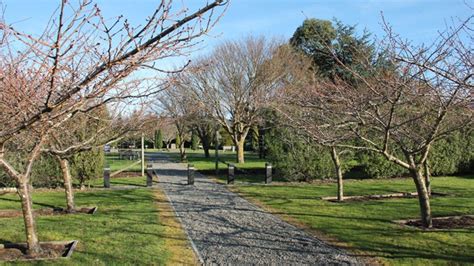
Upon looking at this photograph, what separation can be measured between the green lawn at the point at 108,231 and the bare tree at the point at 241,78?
57.2 feet

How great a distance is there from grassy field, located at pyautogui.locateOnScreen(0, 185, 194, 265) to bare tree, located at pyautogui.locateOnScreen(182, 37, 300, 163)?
17284 millimetres

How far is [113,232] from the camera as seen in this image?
7.90 meters

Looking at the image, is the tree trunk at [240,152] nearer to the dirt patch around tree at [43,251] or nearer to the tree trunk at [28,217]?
the dirt patch around tree at [43,251]

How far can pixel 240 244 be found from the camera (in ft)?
23.6

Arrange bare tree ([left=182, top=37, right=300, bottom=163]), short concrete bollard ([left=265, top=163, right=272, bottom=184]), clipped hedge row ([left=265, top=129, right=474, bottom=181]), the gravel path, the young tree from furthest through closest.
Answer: bare tree ([left=182, top=37, right=300, bottom=163]) < clipped hedge row ([left=265, top=129, right=474, bottom=181]) < short concrete bollard ([left=265, top=163, right=272, bottom=184]) < the young tree < the gravel path

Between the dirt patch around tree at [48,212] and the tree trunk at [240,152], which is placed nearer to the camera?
the dirt patch around tree at [48,212]

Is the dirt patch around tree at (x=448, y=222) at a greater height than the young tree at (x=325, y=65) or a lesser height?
lesser

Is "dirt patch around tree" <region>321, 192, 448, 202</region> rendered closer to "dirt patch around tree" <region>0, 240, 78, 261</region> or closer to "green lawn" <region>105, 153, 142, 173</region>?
"dirt patch around tree" <region>0, 240, 78, 261</region>

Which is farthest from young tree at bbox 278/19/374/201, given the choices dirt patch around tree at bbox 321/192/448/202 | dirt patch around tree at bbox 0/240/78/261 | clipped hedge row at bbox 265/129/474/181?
dirt patch around tree at bbox 0/240/78/261

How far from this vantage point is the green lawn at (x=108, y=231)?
20.6ft

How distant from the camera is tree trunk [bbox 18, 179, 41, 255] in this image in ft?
20.3

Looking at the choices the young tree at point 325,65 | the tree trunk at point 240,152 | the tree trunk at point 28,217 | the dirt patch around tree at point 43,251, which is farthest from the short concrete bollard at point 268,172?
the tree trunk at point 240,152

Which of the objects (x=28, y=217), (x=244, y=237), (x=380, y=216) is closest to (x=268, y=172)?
(x=380, y=216)

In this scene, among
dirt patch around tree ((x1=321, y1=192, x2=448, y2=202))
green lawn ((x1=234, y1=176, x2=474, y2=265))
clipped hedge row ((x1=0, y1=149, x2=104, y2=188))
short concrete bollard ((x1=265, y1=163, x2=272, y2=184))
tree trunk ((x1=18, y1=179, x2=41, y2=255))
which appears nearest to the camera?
tree trunk ((x1=18, y1=179, x2=41, y2=255))
